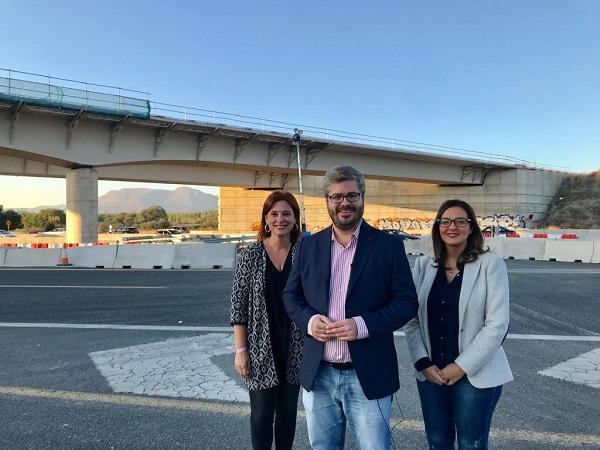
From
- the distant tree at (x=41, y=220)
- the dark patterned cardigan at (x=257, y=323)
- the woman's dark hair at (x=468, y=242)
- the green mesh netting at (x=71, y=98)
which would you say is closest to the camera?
the woman's dark hair at (x=468, y=242)

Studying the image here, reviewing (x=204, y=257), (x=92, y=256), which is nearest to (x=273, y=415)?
(x=204, y=257)

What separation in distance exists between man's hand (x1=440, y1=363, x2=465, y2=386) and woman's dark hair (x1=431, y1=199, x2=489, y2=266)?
0.57 metres

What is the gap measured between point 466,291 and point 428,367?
48 centimetres

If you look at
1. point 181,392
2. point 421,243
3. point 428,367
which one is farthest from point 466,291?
point 421,243

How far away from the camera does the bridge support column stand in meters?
24.1

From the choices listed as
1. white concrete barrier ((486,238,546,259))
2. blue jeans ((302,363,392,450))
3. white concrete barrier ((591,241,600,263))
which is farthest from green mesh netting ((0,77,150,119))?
blue jeans ((302,363,392,450))

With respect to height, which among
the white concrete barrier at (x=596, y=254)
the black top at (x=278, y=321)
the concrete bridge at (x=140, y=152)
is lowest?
the white concrete barrier at (x=596, y=254)

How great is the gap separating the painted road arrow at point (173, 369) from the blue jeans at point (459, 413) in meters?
2.19

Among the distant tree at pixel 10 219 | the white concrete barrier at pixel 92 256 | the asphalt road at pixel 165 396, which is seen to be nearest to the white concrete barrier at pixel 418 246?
the asphalt road at pixel 165 396

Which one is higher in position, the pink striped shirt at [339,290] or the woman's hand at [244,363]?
the pink striped shirt at [339,290]

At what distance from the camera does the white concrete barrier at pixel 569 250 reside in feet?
58.9

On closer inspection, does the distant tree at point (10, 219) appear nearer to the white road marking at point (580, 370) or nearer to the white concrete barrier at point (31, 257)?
the white concrete barrier at point (31, 257)

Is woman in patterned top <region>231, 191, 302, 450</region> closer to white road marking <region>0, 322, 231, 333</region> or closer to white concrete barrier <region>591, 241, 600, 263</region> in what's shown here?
white road marking <region>0, 322, 231, 333</region>

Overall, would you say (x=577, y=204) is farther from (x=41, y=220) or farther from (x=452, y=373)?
(x=41, y=220)
